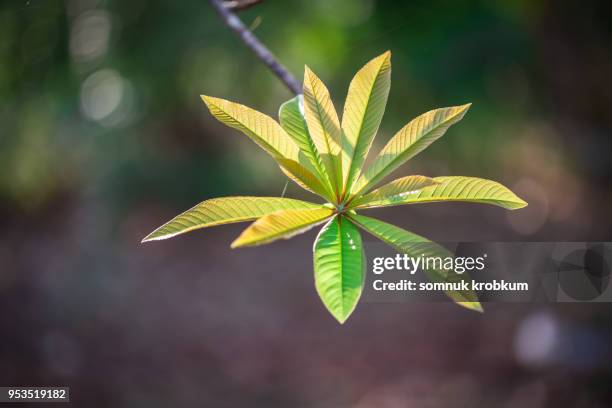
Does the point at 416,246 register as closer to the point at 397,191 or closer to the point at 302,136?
the point at 397,191

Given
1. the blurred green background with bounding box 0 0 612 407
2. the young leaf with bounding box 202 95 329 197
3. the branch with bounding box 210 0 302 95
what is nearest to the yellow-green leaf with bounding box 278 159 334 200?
the young leaf with bounding box 202 95 329 197

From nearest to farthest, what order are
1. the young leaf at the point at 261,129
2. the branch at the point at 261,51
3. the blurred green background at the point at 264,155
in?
the young leaf at the point at 261,129
the branch at the point at 261,51
the blurred green background at the point at 264,155

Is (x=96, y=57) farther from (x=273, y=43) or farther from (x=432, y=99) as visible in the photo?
(x=432, y=99)

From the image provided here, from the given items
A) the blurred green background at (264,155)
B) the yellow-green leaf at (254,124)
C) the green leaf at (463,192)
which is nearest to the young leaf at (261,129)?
the yellow-green leaf at (254,124)

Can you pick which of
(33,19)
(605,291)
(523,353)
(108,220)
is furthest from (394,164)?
(108,220)

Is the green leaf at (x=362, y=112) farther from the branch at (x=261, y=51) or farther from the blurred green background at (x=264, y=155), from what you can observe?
the blurred green background at (x=264, y=155)

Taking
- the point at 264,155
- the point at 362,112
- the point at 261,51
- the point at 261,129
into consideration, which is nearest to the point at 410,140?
the point at 362,112
